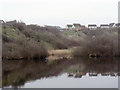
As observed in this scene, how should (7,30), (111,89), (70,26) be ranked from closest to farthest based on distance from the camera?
1. (111,89)
2. (7,30)
3. (70,26)

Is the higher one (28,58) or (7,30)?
(7,30)

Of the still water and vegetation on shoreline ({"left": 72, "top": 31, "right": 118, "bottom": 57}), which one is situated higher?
vegetation on shoreline ({"left": 72, "top": 31, "right": 118, "bottom": 57})

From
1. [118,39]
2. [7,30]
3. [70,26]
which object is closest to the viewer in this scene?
[118,39]

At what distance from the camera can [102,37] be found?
32.9 metres

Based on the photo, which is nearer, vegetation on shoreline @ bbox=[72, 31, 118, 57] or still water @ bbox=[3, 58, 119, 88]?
still water @ bbox=[3, 58, 119, 88]

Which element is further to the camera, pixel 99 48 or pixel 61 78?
pixel 99 48

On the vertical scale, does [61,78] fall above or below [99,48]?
below

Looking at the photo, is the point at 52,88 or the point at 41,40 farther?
the point at 41,40

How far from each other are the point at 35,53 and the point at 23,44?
2.28 metres

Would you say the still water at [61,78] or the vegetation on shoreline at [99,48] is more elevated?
the vegetation on shoreline at [99,48]

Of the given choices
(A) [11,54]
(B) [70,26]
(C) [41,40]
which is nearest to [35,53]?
(A) [11,54]

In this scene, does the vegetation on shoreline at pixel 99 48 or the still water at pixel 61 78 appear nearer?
the still water at pixel 61 78

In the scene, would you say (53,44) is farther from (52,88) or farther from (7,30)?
(52,88)

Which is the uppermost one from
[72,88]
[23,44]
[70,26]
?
[70,26]
